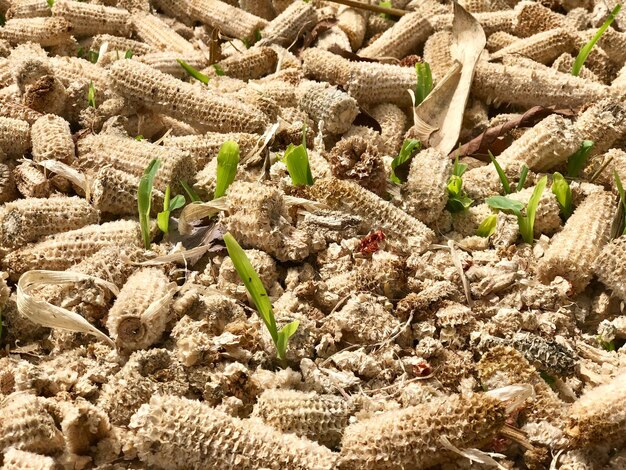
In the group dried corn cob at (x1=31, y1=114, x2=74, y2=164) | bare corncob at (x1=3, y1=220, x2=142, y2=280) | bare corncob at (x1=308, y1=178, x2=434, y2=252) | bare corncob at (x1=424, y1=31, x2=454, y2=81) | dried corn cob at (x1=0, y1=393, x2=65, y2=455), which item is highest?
bare corncob at (x1=424, y1=31, x2=454, y2=81)

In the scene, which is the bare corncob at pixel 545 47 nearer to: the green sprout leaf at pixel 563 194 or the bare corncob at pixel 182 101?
the green sprout leaf at pixel 563 194

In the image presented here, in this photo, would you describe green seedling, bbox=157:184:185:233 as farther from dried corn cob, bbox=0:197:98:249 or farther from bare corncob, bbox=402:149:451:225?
bare corncob, bbox=402:149:451:225

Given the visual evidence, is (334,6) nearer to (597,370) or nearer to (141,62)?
(141,62)

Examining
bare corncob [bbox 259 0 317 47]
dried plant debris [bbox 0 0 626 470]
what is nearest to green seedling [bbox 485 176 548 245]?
dried plant debris [bbox 0 0 626 470]

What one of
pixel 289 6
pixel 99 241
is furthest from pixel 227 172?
pixel 289 6

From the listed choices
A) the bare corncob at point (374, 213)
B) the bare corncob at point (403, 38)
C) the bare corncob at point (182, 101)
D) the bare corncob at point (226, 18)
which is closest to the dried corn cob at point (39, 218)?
the bare corncob at point (182, 101)

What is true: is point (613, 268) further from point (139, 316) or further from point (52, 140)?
point (52, 140)

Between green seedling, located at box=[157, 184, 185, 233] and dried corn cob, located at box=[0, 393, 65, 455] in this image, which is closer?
dried corn cob, located at box=[0, 393, 65, 455]
